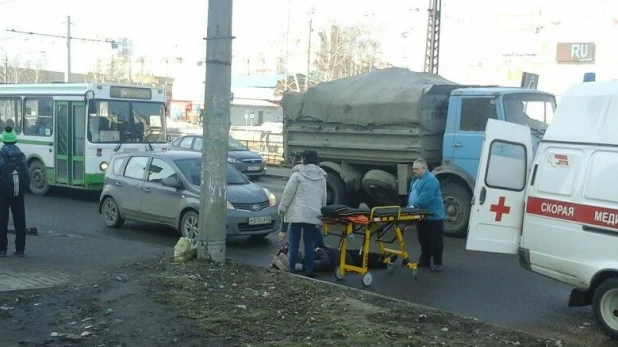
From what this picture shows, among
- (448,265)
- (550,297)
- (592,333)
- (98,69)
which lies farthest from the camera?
(98,69)

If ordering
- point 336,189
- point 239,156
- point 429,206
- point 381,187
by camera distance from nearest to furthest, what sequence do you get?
point 429,206 < point 381,187 < point 336,189 < point 239,156

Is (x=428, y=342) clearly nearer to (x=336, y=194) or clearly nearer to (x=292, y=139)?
(x=336, y=194)

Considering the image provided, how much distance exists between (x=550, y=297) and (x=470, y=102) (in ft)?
16.9

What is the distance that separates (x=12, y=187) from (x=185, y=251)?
262cm

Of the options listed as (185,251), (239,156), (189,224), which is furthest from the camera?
(239,156)

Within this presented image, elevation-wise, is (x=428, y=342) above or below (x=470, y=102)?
below

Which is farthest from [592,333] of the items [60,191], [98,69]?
[98,69]

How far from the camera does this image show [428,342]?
629 centimetres

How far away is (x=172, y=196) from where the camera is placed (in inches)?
496

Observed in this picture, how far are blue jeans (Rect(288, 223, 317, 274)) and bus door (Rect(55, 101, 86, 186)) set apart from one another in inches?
381

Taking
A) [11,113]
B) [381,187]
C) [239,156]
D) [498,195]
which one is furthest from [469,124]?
[239,156]

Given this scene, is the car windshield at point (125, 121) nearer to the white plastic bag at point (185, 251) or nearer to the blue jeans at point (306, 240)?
the white plastic bag at point (185, 251)

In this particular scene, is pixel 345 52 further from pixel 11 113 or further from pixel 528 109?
pixel 528 109

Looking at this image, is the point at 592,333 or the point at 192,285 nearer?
the point at 592,333
